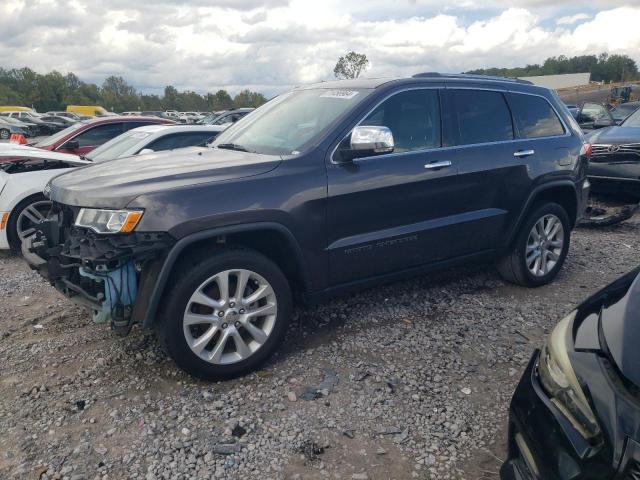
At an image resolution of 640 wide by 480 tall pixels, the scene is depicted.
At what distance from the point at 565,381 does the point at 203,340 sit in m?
2.01

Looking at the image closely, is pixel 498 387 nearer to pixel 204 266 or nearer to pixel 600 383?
pixel 600 383

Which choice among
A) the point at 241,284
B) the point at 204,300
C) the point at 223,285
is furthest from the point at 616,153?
the point at 204,300

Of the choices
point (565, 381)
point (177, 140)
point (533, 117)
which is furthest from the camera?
point (177, 140)

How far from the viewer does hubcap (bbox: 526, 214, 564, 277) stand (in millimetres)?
4773

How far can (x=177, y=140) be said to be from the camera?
692 centimetres

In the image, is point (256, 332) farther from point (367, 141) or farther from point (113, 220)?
point (367, 141)

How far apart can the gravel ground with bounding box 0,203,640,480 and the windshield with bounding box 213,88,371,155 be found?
4.68ft

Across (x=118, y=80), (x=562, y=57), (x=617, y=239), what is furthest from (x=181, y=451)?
(x=562, y=57)

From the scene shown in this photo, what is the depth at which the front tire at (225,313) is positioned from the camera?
9.94 ft

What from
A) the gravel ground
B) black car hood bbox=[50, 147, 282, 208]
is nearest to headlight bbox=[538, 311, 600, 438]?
the gravel ground

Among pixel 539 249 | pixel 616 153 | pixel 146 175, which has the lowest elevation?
pixel 539 249

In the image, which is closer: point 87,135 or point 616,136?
point 616,136

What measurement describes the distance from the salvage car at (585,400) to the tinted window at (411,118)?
1.94 meters

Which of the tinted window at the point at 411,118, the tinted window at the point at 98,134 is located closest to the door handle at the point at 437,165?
the tinted window at the point at 411,118
